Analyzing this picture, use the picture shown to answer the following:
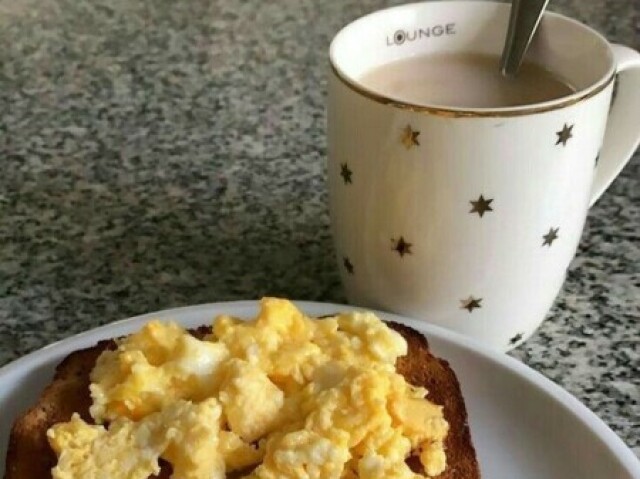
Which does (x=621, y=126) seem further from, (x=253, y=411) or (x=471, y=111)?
(x=253, y=411)

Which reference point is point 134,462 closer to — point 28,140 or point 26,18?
point 28,140

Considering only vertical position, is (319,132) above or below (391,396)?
below

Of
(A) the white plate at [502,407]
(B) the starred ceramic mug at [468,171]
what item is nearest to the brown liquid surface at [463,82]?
(B) the starred ceramic mug at [468,171]

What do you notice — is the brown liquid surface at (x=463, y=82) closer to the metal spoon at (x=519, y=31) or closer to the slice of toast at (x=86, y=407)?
the metal spoon at (x=519, y=31)

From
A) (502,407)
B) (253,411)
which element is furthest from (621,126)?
(253,411)

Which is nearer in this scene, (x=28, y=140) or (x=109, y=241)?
(x=109, y=241)

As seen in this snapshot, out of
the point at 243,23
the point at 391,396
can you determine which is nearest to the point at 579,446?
the point at 391,396

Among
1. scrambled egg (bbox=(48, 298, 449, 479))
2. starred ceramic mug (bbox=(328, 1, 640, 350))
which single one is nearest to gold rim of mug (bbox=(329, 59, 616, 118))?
starred ceramic mug (bbox=(328, 1, 640, 350))
